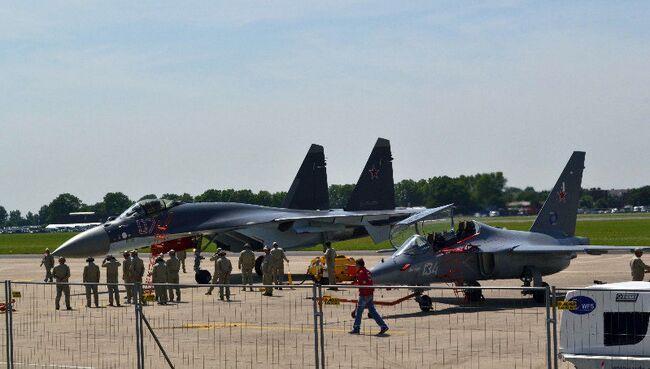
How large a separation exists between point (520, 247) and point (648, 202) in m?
87.2

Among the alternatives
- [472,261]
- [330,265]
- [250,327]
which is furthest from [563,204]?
[250,327]

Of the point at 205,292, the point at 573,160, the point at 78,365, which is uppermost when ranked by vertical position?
the point at 573,160

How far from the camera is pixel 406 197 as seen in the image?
84.9m

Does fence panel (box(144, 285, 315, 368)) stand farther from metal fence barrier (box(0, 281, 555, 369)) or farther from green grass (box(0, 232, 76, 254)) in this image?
green grass (box(0, 232, 76, 254))

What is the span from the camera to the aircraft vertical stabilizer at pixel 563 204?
86.6 feet

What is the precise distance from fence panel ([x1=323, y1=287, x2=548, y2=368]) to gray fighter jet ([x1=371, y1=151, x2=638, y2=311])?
23.8 feet

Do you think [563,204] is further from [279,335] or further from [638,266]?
[279,335]

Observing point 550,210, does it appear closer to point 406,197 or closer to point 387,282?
point 387,282

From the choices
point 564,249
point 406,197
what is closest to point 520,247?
point 564,249

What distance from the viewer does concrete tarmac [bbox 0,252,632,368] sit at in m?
12.9

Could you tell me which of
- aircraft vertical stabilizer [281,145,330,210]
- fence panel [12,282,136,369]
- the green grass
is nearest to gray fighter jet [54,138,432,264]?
aircraft vertical stabilizer [281,145,330,210]

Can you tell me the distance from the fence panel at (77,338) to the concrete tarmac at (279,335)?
0.02 meters

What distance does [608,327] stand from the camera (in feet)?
38.3

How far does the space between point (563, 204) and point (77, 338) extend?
1494 cm
